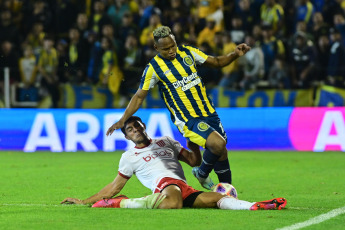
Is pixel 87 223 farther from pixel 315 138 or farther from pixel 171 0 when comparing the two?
pixel 171 0

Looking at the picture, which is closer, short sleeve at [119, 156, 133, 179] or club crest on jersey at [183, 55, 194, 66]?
short sleeve at [119, 156, 133, 179]

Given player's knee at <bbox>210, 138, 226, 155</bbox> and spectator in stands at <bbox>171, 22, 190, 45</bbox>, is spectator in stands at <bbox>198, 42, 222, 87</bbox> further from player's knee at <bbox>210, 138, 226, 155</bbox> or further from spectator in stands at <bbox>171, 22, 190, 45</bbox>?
player's knee at <bbox>210, 138, 226, 155</bbox>

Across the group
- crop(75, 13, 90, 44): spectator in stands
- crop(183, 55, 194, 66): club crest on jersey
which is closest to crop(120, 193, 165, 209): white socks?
crop(183, 55, 194, 66): club crest on jersey

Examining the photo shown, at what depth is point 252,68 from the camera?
1484 cm

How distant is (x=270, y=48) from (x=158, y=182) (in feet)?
25.9

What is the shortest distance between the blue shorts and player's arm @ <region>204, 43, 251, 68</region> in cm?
56

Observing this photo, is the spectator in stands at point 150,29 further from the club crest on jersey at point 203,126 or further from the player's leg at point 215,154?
the club crest on jersey at point 203,126

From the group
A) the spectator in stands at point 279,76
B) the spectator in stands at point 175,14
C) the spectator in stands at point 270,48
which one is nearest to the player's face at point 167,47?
the spectator in stands at point 279,76

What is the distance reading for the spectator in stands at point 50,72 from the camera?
15.1m

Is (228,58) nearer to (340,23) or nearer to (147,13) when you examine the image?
(340,23)

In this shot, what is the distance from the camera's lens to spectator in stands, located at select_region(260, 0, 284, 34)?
16.3 m

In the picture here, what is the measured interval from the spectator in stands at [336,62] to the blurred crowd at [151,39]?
2cm

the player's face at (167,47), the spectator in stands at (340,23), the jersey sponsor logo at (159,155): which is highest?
the player's face at (167,47)

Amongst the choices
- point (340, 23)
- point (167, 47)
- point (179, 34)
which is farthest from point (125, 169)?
point (340, 23)
